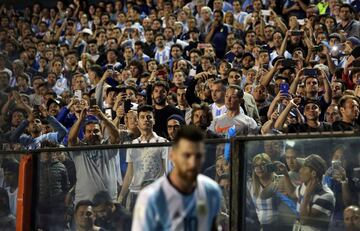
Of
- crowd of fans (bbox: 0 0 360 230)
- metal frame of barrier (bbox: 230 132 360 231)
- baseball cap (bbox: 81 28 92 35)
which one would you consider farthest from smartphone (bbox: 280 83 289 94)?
baseball cap (bbox: 81 28 92 35)

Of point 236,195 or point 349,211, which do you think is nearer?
point 349,211

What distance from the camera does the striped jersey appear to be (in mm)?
6047

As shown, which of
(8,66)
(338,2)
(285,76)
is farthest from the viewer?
(8,66)

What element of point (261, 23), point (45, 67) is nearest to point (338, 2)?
point (261, 23)

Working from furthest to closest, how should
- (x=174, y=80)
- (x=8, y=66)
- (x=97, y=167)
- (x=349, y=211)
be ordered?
(x=8, y=66), (x=174, y=80), (x=97, y=167), (x=349, y=211)

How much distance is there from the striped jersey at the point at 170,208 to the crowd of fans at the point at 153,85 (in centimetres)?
255

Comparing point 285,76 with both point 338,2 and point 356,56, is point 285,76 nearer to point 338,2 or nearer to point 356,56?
point 356,56

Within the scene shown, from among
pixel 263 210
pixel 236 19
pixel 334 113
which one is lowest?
pixel 263 210

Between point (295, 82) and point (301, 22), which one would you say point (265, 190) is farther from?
point (301, 22)

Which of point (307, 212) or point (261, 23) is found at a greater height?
point (261, 23)

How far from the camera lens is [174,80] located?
15.2 m

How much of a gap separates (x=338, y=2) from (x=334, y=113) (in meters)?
6.21

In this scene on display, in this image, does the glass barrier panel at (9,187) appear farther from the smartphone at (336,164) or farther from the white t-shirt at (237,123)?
the smartphone at (336,164)

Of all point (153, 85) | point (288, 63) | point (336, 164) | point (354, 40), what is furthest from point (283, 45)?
point (336, 164)
